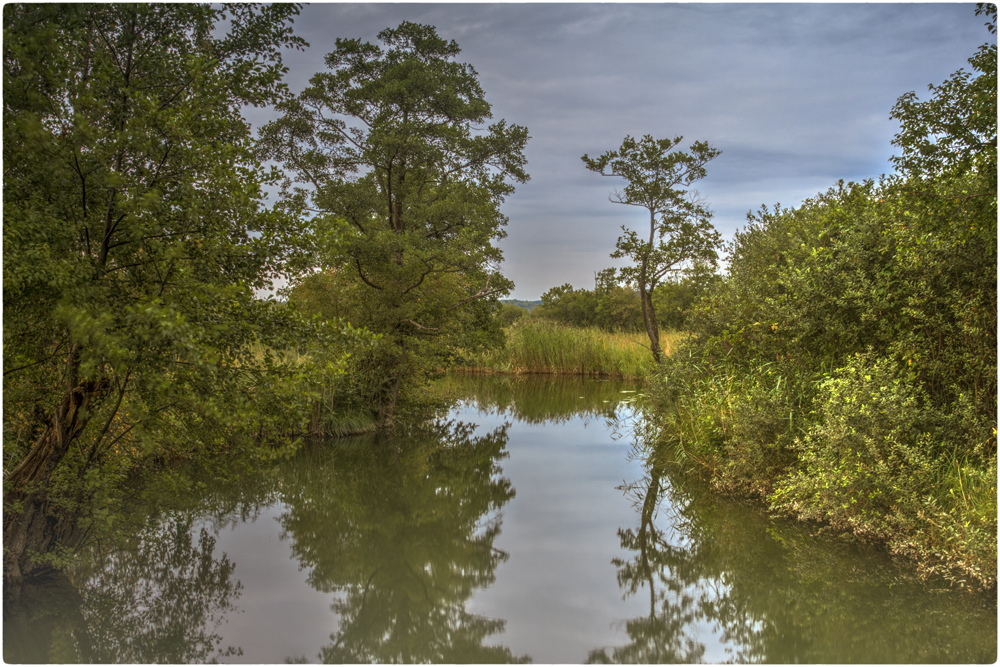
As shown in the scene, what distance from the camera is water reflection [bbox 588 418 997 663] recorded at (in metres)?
4.35

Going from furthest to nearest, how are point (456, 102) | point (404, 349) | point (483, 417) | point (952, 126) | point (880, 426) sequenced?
1. point (483, 417)
2. point (404, 349)
3. point (456, 102)
4. point (880, 426)
5. point (952, 126)

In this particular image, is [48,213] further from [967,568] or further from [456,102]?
[456,102]

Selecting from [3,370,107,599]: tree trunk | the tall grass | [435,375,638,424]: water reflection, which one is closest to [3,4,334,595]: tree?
[3,370,107,599]: tree trunk

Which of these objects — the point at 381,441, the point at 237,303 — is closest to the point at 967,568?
the point at 237,303

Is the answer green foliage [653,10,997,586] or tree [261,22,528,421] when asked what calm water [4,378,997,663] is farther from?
tree [261,22,528,421]

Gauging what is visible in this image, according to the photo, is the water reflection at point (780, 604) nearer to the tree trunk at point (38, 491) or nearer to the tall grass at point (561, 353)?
the tree trunk at point (38, 491)

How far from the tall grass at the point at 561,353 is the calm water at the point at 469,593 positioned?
15.1m

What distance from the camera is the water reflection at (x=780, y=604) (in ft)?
14.3

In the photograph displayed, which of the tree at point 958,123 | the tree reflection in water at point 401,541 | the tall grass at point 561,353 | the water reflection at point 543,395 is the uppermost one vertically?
the tree at point 958,123

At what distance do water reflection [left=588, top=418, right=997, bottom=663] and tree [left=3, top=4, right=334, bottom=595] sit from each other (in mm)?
3397

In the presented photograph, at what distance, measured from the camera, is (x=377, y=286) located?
12414mm

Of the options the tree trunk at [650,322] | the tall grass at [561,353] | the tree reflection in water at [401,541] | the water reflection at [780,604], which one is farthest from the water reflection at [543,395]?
the water reflection at [780,604]

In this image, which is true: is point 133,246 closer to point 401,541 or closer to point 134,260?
point 134,260

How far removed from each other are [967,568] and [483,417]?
1176 centimetres
